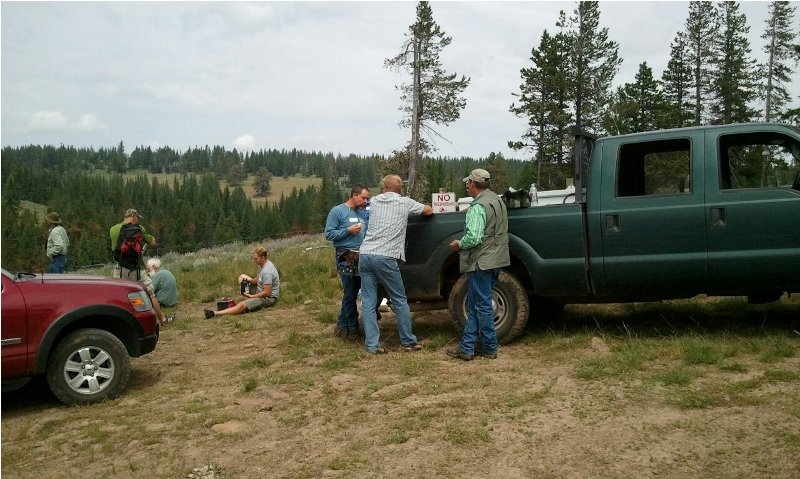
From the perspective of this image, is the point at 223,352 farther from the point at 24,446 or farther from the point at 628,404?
the point at 628,404

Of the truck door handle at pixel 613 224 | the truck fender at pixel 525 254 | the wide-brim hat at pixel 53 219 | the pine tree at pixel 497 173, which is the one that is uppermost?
the pine tree at pixel 497 173

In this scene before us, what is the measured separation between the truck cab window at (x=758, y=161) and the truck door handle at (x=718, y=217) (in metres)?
0.26

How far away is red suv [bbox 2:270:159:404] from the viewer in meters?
5.26

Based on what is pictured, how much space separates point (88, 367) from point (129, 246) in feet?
14.7

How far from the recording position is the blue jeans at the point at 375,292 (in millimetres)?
6578

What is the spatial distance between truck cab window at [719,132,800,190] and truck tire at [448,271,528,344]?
88.5 inches

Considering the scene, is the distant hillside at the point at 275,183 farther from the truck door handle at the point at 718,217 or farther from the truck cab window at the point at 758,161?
the truck door handle at the point at 718,217

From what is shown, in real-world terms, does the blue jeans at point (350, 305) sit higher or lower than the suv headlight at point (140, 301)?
lower

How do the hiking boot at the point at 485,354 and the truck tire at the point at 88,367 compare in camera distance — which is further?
the hiking boot at the point at 485,354

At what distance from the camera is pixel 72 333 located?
5.58 metres

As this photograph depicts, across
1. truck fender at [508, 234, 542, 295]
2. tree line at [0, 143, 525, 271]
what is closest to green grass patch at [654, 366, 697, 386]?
truck fender at [508, 234, 542, 295]

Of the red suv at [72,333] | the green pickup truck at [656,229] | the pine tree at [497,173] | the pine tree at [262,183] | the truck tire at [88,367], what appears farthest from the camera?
the pine tree at [262,183]

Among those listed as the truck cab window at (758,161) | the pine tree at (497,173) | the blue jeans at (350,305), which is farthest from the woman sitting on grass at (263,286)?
the pine tree at (497,173)

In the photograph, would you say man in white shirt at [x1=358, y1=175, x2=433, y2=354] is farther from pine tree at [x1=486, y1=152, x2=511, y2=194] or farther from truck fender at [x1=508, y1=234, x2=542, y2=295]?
pine tree at [x1=486, y1=152, x2=511, y2=194]
